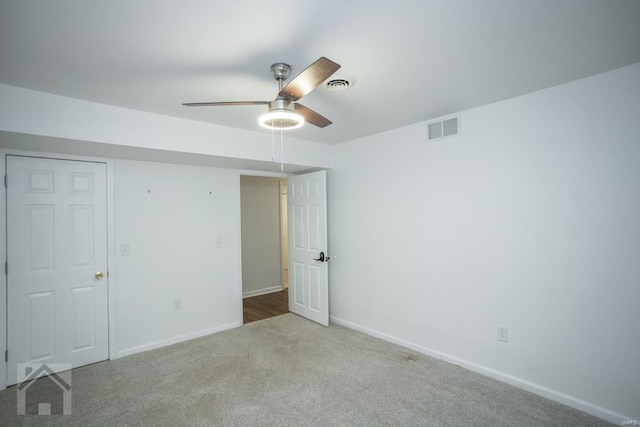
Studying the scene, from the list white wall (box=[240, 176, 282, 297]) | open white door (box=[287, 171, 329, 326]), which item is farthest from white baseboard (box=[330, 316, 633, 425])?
white wall (box=[240, 176, 282, 297])

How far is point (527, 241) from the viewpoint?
250 centimetres

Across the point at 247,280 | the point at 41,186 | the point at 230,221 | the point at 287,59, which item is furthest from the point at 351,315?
the point at 41,186

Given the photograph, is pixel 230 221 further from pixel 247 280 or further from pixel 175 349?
pixel 247 280

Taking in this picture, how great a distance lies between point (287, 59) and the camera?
1.88 meters

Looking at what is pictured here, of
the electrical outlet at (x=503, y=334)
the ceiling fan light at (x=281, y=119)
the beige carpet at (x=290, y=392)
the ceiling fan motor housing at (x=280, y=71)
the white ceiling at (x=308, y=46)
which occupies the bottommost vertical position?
the beige carpet at (x=290, y=392)

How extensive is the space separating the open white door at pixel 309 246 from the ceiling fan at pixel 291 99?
1947mm

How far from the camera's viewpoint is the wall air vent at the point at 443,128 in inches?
114

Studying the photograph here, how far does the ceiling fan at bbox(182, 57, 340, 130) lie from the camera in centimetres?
153

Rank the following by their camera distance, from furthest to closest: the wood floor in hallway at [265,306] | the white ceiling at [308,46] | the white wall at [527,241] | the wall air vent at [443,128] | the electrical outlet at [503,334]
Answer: the wood floor in hallway at [265,306] < the wall air vent at [443,128] < the electrical outlet at [503,334] < the white wall at [527,241] < the white ceiling at [308,46]

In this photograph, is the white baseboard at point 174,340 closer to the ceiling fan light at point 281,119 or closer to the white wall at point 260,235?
the white wall at point 260,235

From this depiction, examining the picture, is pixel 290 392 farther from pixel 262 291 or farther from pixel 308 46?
pixel 262 291

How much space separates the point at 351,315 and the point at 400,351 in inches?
34.1

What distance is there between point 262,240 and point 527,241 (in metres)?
4.30

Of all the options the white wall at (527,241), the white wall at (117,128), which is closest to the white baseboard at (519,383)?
the white wall at (527,241)
